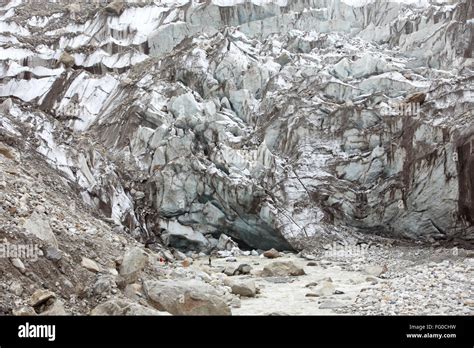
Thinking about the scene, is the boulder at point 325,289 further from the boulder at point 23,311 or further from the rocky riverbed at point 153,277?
the boulder at point 23,311

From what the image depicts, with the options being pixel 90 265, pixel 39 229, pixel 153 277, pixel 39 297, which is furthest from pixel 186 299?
pixel 39 229

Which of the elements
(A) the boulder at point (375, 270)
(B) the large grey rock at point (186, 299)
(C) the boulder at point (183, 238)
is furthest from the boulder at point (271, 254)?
(B) the large grey rock at point (186, 299)

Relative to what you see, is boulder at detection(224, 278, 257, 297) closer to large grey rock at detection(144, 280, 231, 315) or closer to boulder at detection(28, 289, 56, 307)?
large grey rock at detection(144, 280, 231, 315)

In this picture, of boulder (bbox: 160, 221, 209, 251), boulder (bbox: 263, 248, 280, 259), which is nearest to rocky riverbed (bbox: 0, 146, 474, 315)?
boulder (bbox: 263, 248, 280, 259)

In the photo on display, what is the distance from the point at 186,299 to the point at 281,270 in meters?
6.48

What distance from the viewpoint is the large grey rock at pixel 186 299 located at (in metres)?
9.55

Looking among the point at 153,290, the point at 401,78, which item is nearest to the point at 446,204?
the point at 401,78

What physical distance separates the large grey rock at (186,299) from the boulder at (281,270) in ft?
18.5

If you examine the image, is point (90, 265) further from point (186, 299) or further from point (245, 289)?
point (245, 289)

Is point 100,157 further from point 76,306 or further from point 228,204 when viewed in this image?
point 76,306

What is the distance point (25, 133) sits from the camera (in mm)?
18906

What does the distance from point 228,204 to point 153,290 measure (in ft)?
38.3

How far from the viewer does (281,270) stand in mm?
15609

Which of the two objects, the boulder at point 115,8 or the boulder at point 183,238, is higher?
the boulder at point 115,8
